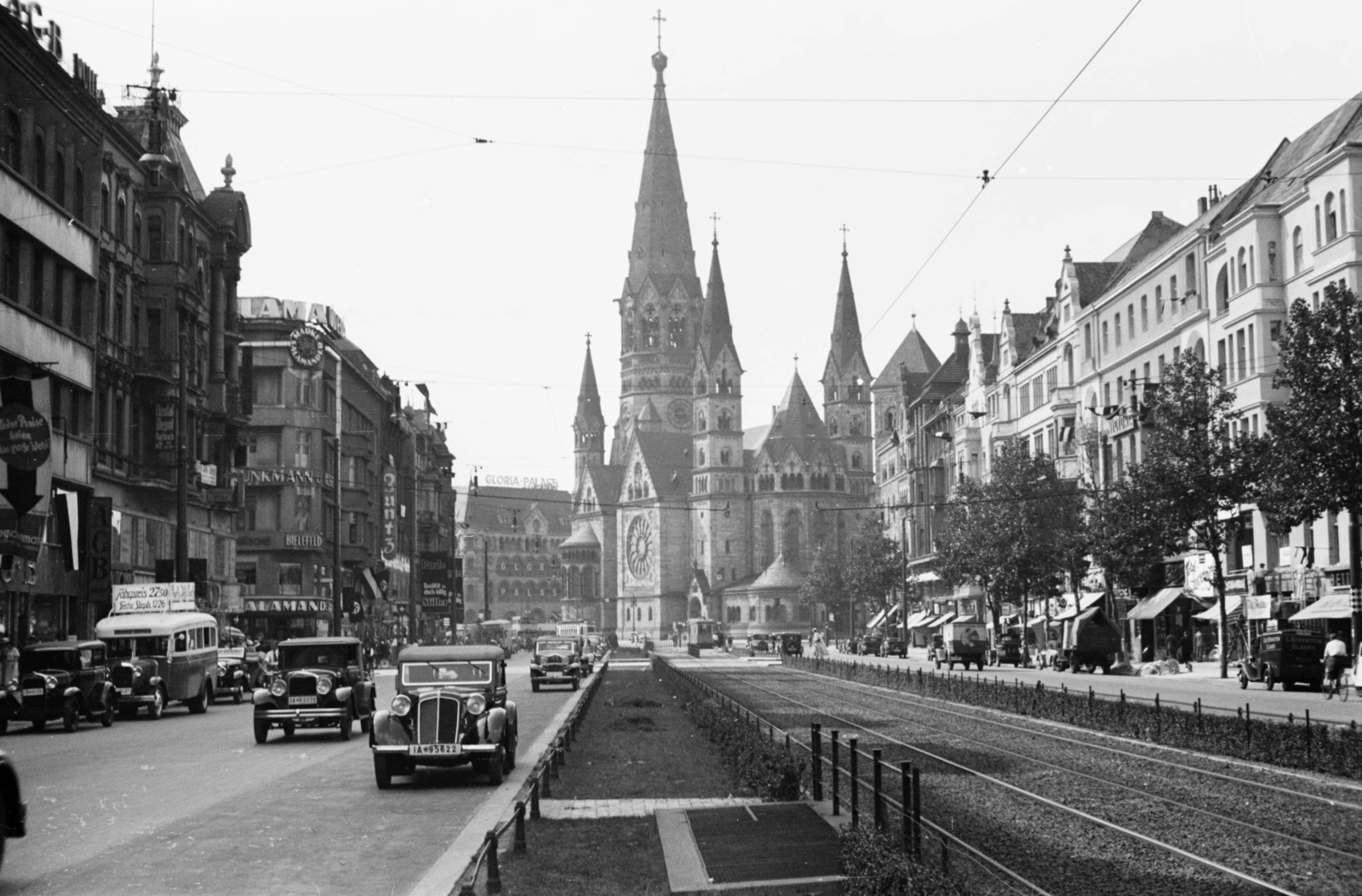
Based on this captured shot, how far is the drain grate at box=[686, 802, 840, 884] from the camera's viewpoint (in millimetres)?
12398

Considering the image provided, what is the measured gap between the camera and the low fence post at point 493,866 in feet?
39.2

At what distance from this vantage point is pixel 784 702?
43938 millimetres

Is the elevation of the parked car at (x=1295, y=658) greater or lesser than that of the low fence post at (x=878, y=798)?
lesser

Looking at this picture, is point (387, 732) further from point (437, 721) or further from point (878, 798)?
point (878, 798)

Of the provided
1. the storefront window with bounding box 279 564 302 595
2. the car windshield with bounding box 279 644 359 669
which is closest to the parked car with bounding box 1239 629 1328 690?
the car windshield with bounding box 279 644 359 669

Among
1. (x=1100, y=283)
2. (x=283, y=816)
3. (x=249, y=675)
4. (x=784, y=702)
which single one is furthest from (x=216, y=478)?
(x=283, y=816)

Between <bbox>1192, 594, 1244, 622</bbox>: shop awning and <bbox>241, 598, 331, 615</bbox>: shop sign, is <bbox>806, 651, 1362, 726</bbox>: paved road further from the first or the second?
<bbox>241, 598, 331, 615</bbox>: shop sign

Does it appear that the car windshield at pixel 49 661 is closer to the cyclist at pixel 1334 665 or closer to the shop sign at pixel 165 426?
the shop sign at pixel 165 426

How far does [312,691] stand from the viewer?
1230 inches

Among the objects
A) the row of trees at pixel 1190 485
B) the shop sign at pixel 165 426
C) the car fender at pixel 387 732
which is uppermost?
the shop sign at pixel 165 426

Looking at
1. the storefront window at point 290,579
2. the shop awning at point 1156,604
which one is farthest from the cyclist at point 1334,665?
the storefront window at point 290,579

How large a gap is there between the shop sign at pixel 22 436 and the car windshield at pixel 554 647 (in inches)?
855

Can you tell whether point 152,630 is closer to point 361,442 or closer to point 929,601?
point 361,442

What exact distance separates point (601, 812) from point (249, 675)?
38889mm
